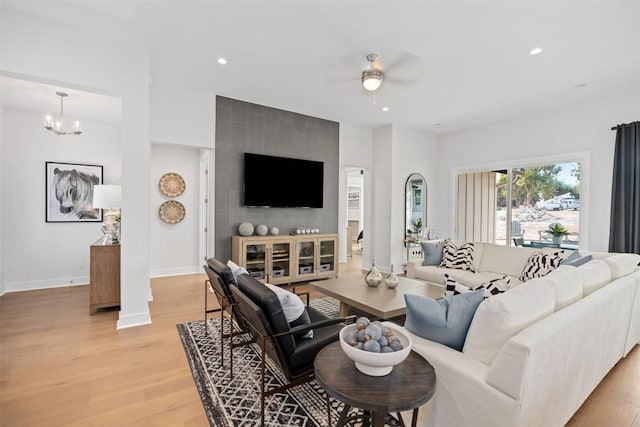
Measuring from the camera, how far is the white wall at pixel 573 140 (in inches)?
168

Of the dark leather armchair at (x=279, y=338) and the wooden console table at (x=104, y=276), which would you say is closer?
the dark leather armchair at (x=279, y=338)

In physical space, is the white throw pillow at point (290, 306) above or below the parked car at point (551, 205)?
below

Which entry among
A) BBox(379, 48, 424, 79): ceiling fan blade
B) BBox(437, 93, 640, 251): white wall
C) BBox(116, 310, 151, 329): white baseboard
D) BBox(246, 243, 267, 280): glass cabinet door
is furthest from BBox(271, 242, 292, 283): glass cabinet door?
BBox(437, 93, 640, 251): white wall

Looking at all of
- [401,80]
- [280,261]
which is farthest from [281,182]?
[401,80]

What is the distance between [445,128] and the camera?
618 cm

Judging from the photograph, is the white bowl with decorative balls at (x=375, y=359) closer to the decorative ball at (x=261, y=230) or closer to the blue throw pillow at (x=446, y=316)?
the blue throw pillow at (x=446, y=316)

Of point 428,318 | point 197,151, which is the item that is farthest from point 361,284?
point 197,151

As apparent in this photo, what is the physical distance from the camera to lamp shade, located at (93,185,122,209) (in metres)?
3.75

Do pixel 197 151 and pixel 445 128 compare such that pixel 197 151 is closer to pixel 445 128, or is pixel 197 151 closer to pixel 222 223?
pixel 222 223

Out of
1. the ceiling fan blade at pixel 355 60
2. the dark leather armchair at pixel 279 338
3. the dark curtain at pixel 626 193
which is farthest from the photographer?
the dark curtain at pixel 626 193

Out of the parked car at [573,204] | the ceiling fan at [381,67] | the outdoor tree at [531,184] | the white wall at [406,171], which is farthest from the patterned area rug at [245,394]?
the outdoor tree at [531,184]

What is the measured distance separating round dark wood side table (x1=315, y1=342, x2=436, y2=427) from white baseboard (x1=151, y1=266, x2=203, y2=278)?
16.4 feet

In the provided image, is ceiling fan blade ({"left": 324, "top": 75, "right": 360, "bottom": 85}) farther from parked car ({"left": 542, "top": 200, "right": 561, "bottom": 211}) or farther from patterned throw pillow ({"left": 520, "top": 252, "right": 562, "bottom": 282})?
parked car ({"left": 542, "top": 200, "right": 561, "bottom": 211})

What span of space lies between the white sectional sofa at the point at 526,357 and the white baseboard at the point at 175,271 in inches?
201
